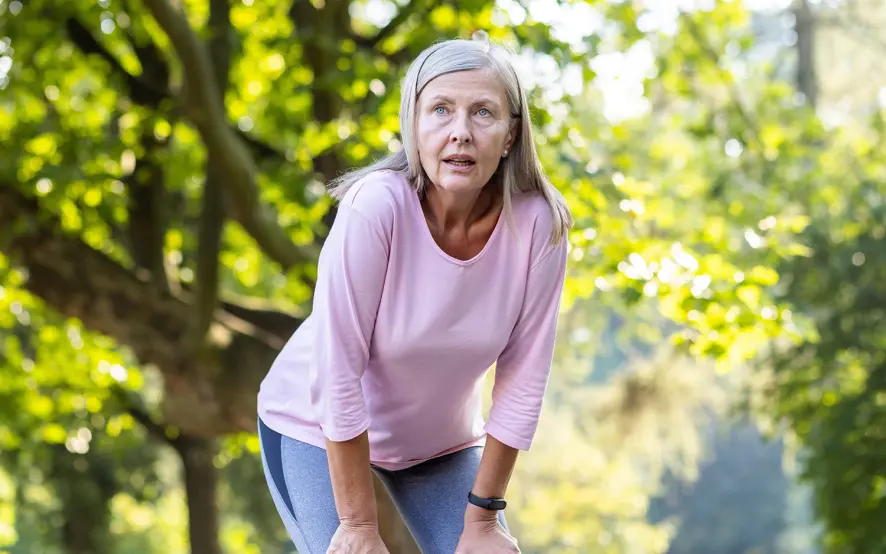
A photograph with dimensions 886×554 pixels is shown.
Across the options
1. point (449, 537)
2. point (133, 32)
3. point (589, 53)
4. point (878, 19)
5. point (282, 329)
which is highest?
point (878, 19)

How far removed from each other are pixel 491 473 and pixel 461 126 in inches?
29.5

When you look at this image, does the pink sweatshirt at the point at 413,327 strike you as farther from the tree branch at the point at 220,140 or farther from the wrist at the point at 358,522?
the tree branch at the point at 220,140

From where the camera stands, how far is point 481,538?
2334 mm

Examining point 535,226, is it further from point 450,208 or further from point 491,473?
point 491,473

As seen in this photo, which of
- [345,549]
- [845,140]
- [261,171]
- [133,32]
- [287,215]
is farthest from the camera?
[845,140]

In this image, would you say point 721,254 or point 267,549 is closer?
point 721,254

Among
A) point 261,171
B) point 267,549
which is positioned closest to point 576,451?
point 267,549

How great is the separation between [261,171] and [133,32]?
5.73 feet

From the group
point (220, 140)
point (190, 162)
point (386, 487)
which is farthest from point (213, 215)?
point (386, 487)

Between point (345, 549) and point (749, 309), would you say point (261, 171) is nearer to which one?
point (749, 309)

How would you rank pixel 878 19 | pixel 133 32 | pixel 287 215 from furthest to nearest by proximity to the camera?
1. pixel 878 19
2. pixel 287 215
3. pixel 133 32

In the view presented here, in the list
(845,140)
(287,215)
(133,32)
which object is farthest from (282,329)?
(845,140)

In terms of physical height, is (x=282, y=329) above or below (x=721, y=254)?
below

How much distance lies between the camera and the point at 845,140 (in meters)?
9.65
